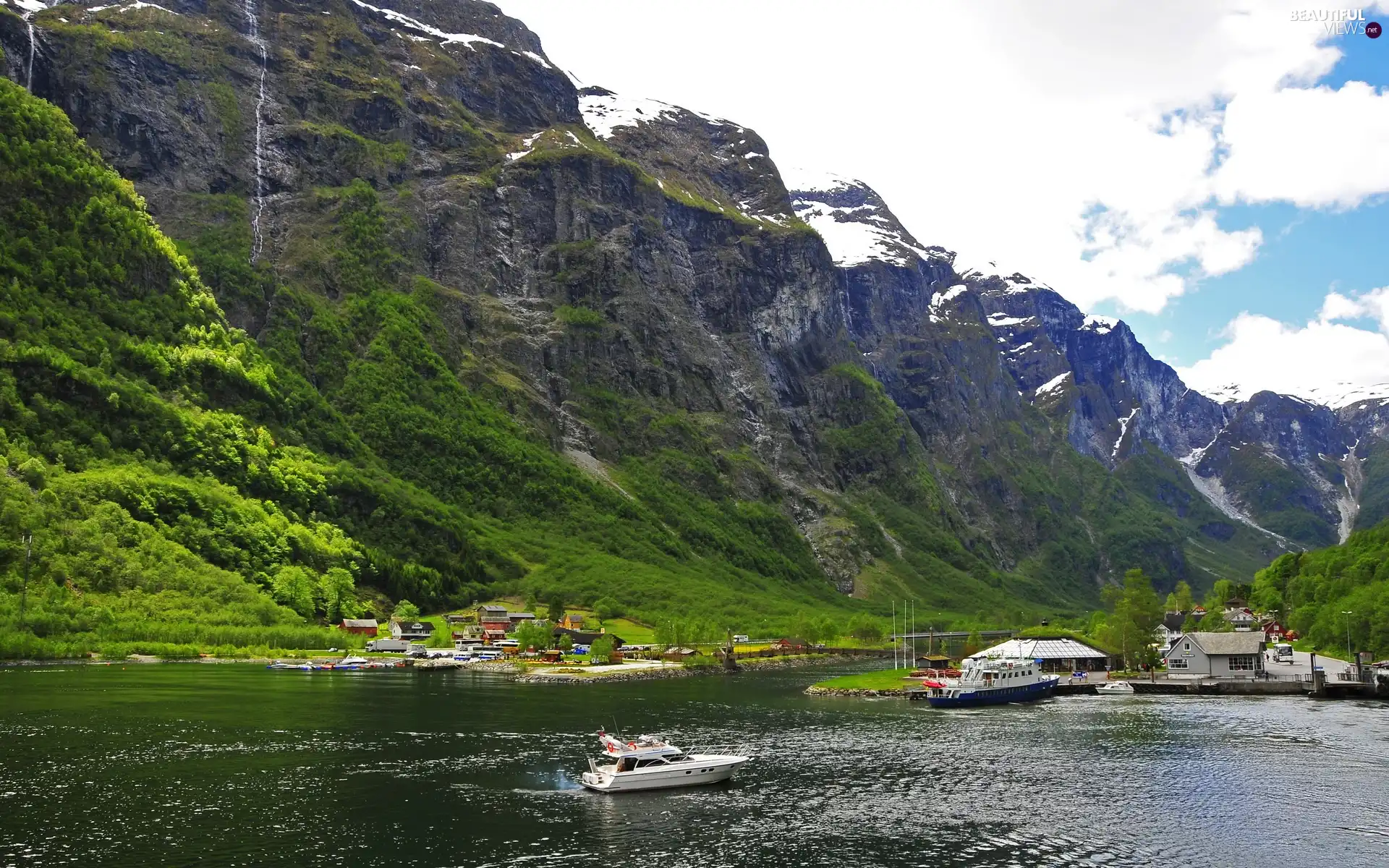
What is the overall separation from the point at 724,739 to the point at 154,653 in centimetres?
10304

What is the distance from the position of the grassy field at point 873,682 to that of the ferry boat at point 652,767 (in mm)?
72253

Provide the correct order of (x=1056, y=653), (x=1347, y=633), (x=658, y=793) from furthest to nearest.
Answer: (x=1056, y=653), (x=1347, y=633), (x=658, y=793)

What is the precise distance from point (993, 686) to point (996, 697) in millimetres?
1670

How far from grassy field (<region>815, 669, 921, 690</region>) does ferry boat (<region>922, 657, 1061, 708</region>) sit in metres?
6.95

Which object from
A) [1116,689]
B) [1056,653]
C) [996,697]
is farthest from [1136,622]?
[996,697]

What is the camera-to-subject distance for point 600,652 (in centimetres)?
18825

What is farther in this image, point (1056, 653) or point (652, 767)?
point (1056, 653)

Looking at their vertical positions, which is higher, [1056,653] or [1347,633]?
[1347,633]

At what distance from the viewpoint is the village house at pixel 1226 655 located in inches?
6107

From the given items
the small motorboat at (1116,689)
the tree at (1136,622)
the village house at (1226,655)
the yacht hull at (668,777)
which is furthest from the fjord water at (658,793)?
the tree at (1136,622)

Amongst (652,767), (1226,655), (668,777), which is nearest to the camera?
(668,777)

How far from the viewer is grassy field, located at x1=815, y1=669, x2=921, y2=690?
482ft

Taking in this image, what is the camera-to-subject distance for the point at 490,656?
195 metres

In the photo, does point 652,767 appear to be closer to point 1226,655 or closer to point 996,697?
point 996,697
